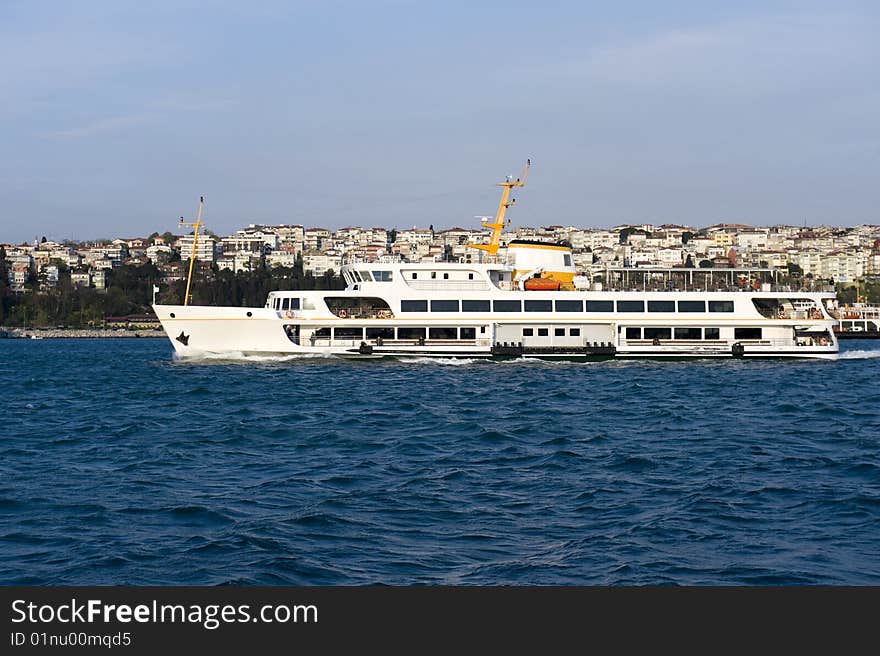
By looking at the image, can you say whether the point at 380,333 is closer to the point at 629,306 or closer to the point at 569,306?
the point at 569,306

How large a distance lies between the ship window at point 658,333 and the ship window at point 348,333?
11.4 metres

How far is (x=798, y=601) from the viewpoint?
785 centimetres

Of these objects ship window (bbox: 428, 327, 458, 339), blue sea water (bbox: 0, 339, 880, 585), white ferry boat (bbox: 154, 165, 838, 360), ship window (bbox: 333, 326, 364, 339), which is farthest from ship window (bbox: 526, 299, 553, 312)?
blue sea water (bbox: 0, 339, 880, 585)

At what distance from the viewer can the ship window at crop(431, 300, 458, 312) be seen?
4038 centimetres

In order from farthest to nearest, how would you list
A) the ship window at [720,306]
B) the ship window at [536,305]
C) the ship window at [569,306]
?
the ship window at [720,306]
the ship window at [569,306]
the ship window at [536,305]

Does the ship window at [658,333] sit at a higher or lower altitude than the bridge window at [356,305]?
lower

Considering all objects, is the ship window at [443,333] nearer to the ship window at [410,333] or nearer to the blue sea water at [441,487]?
the ship window at [410,333]

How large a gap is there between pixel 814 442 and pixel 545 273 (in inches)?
935

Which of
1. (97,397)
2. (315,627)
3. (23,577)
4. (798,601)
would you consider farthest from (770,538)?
(97,397)

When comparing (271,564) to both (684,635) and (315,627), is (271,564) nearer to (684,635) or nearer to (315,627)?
(315,627)

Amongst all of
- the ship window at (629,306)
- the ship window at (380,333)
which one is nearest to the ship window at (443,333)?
the ship window at (380,333)

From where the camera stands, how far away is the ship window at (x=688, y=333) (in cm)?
4150

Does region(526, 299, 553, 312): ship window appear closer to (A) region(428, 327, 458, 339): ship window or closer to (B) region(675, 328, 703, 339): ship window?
(A) region(428, 327, 458, 339): ship window

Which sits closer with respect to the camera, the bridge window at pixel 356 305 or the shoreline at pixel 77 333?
the bridge window at pixel 356 305
